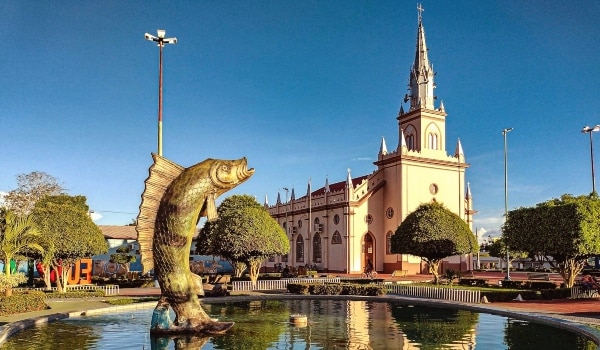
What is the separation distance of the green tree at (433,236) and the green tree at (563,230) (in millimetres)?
3336

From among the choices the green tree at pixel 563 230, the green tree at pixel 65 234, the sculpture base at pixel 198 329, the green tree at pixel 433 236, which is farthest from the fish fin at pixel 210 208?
the green tree at pixel 433 236

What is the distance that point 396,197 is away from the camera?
5750 cm

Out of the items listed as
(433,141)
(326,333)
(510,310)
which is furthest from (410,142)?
(326,333)

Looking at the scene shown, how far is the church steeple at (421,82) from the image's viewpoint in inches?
2436

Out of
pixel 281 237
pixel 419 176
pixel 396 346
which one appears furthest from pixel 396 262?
pixel 396 346

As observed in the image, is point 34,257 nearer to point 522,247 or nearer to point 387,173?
point 522,247

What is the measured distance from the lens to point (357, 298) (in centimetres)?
2805

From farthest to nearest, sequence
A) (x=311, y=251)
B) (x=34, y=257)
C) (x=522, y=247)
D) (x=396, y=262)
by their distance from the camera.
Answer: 1. (x=311, y=251)
2. (x=396, y=262)
3. (x=522, y=247)
4. (x=34, y=257)

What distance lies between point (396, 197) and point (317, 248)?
1121 cm

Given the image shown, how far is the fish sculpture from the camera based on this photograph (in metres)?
14.6

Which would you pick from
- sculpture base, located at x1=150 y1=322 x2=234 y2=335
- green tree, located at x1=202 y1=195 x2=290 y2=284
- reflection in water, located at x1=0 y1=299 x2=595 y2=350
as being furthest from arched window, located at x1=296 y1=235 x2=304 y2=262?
sculpture base, located at x1=150 y1=322 x2=234 y2=335

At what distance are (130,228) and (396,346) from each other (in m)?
64.6

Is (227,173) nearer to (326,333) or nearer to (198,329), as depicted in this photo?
(198,329)

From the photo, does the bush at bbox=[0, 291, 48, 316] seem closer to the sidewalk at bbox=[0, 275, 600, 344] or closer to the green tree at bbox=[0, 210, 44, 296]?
the sidewalk at bbox=[0, 275, 600, 344]
